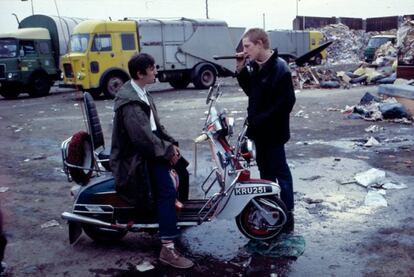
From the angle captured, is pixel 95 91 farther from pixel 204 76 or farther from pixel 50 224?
pixel 50 224

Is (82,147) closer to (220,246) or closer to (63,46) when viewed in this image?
(220,246)

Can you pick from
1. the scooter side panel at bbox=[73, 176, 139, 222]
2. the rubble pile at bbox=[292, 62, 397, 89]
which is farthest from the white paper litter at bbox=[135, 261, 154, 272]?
the rubble pile at bbox=[292, 62, 397, 89]

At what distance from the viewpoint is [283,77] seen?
389cm

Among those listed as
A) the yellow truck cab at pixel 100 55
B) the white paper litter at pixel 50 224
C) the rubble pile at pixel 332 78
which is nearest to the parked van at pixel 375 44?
the rubble pile at pixel 332 78

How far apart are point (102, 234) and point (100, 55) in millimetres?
13649

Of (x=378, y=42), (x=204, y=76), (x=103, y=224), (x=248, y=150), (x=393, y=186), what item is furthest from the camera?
(x=378, y=42)

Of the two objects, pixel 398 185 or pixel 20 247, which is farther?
pixel 398 185

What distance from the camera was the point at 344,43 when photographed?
139 ft

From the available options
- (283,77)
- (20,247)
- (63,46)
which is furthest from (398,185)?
(63,46)

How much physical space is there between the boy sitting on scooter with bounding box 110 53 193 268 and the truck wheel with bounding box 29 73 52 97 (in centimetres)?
1692

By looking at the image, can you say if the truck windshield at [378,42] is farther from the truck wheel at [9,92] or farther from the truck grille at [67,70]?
the truck wheel at [9,92]

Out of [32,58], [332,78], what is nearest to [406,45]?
[332,78]

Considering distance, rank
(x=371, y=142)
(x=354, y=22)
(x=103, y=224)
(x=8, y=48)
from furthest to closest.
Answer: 1. (x=354, y=22)
2. (x=8, y=48)
3. (x=371, y=142)
4. (x=103, y=224)

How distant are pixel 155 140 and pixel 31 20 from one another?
818 inches
